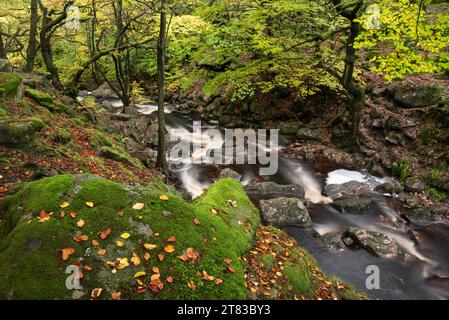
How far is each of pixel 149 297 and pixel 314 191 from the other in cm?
1071

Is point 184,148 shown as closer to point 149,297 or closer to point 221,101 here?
point 221,101

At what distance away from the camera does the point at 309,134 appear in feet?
57.6

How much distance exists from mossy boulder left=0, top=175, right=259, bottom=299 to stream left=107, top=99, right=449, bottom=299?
209 inches

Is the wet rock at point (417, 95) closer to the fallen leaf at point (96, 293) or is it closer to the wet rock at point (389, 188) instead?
the wet rock at point (389, 188)

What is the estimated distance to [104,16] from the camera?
1816 centimetres

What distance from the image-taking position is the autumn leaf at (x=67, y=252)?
3278 mm

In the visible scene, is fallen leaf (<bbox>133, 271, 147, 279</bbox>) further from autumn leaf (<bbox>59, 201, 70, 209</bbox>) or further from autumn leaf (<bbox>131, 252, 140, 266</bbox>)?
autumn leaf (<bbox>59, 201, 70, 209</bbox>)

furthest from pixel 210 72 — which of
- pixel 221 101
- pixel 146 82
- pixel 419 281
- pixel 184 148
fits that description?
pixel 146 82

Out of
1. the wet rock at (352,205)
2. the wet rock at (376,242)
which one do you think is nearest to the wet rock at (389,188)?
the wet rock at (352,205)

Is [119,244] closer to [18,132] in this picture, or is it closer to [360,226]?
[18,132]

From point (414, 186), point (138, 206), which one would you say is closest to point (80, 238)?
point (138, 206)

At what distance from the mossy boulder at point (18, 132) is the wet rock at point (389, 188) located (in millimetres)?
12324

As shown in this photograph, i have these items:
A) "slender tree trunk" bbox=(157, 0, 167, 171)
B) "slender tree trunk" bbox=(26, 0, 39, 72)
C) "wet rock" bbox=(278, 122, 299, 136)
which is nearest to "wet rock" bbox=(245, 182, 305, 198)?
"slender tree trunk" bbox=(157, 0, 167, 171)

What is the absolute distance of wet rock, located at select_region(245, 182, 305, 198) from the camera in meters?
12.3
